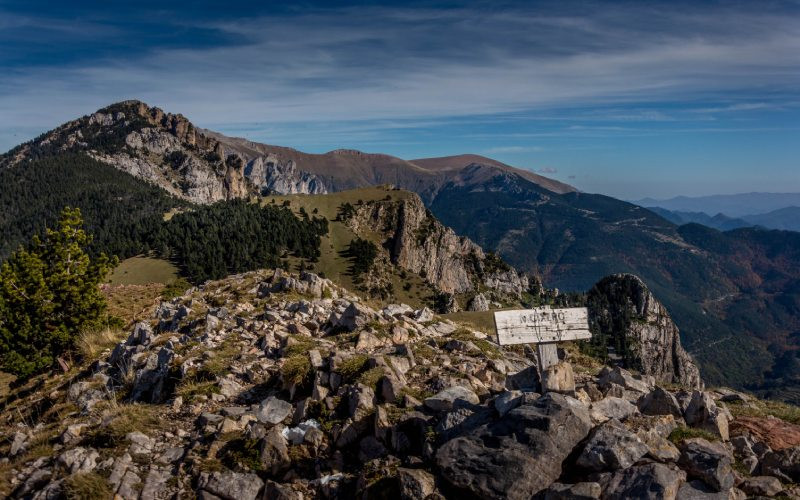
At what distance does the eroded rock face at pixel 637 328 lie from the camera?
445ft

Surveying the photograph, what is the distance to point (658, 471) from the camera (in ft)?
24.8

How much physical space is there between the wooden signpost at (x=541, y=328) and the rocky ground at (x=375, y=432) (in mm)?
925

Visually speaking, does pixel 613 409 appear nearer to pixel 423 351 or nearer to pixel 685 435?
pixel 685 435

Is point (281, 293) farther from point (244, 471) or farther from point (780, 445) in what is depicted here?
point (780, 445)

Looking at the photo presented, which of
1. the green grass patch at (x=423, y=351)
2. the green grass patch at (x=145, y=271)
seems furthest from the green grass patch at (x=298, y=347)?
the green grass patch at (x=145, y=271)

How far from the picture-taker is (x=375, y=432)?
407 inches

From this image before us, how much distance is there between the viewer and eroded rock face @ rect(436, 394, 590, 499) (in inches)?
319

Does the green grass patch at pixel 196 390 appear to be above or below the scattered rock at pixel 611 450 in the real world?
below

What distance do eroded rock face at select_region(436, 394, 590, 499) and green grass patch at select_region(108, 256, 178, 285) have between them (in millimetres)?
143353

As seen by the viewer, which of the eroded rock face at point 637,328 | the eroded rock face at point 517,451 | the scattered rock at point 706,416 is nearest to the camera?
the eroded rock face at point 517,451

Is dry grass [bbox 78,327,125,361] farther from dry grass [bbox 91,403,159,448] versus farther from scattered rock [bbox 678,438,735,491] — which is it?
scattered rock [bbox 678,438,735,491]

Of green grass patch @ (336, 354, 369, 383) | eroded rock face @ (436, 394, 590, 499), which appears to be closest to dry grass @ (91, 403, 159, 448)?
green grass patch @ (336, 354, 369, 383)

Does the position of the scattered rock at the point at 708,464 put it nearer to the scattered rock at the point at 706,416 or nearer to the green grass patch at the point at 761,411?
the scattered rock at the point at 706,416

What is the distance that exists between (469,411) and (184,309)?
54.9 feet
